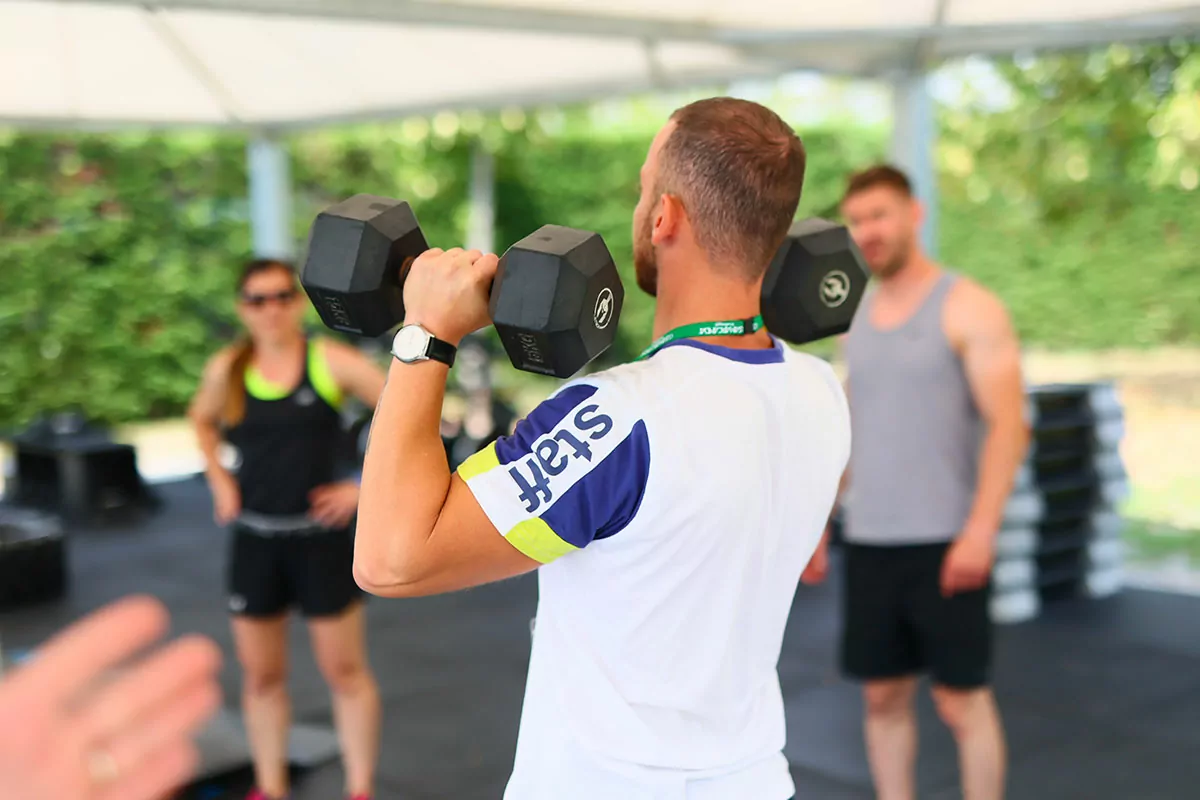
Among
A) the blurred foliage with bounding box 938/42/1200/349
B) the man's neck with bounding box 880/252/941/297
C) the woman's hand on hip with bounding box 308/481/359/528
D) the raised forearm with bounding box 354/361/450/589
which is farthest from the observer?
the blurred foliage with bounding box 938/42/1200/349

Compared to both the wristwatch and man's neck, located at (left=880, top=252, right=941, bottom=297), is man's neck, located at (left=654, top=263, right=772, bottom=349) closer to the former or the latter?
the wristwatch

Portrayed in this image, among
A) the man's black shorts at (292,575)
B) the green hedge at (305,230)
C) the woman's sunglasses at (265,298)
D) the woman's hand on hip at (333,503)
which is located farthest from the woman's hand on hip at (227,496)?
the green hedge at (305,230)

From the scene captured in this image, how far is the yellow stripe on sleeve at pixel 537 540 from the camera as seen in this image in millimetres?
1264

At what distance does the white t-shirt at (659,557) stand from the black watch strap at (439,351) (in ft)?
0.37

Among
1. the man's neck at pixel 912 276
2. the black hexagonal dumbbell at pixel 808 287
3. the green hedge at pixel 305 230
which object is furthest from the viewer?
the green hedge at pixel 305 230

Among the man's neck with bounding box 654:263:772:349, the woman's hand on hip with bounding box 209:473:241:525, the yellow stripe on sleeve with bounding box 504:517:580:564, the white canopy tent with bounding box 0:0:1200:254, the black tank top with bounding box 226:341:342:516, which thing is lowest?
the woman's hand on hip with bounding box 209:473:241:525

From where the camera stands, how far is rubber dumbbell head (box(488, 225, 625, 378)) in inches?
49.8

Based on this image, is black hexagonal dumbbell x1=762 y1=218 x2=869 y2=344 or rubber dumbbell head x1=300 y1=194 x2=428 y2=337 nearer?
rubber dumbbell head x1=300 y1=194 x2=428 y2=337

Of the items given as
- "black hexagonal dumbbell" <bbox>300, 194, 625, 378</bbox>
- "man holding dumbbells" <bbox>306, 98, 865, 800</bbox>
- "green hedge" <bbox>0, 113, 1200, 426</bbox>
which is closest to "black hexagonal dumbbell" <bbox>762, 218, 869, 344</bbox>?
"man holding dumbbells" <bbox>306, 98, 865, 800</bbox>

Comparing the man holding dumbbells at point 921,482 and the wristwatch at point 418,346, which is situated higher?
the wristwatch at point 418,346

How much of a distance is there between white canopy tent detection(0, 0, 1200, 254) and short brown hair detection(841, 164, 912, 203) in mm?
1803

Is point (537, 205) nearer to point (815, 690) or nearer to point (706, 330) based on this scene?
point (815, 690)

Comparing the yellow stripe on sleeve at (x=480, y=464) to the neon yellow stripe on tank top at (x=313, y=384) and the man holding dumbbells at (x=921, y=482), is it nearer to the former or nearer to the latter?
the man holding dumbbells at (x=921, y=482)

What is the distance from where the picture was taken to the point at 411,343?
129 cm
